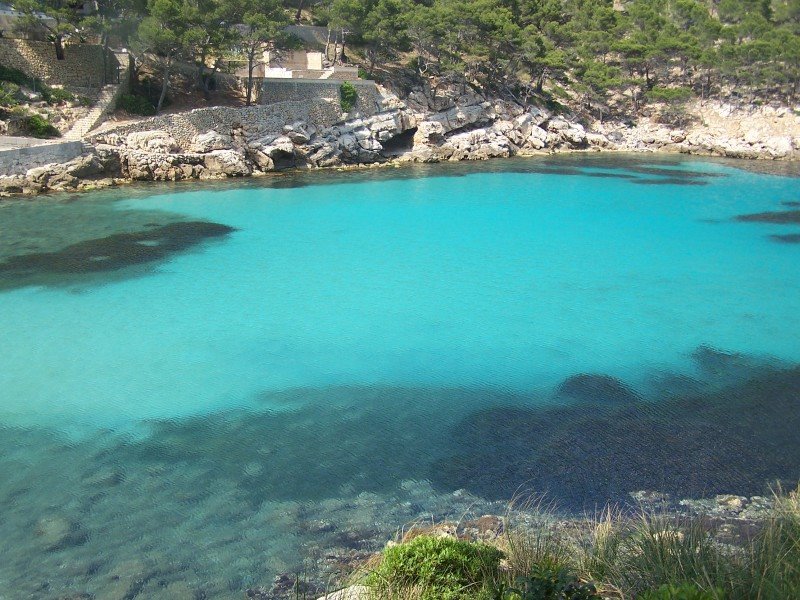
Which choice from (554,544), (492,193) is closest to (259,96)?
(492,193)

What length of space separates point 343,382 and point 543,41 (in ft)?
129

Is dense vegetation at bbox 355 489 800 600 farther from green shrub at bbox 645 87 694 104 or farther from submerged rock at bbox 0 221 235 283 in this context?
green shrub at bbox 645 87 694 104

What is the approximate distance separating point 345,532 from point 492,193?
23.5 metres

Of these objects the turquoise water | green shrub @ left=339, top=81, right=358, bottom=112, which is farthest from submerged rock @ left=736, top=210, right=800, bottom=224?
green shrub @ left=339, top=81, right=358, bottom=112

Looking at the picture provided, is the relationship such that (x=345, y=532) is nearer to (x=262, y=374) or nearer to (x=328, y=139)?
(x=262, y=374)

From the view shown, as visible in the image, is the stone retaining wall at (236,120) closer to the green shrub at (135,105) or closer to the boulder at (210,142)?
the boulder at (210,142)

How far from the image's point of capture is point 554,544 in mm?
6352

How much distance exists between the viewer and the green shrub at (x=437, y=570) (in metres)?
5.50

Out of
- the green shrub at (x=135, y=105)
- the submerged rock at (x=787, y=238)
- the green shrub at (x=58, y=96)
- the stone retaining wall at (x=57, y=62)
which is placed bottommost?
the submerged rock at (x=787, y=238)

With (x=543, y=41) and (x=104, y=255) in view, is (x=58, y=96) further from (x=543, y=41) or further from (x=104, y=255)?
(x=543, y=41)

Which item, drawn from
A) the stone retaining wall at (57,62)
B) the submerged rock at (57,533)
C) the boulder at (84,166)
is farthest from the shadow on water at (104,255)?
the stone retaining wall at (57,62)

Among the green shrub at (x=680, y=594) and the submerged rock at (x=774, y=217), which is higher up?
the green shrub at (x=680, y=594)

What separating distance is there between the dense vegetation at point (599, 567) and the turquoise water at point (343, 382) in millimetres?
2093

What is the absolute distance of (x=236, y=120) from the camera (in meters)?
33.2
